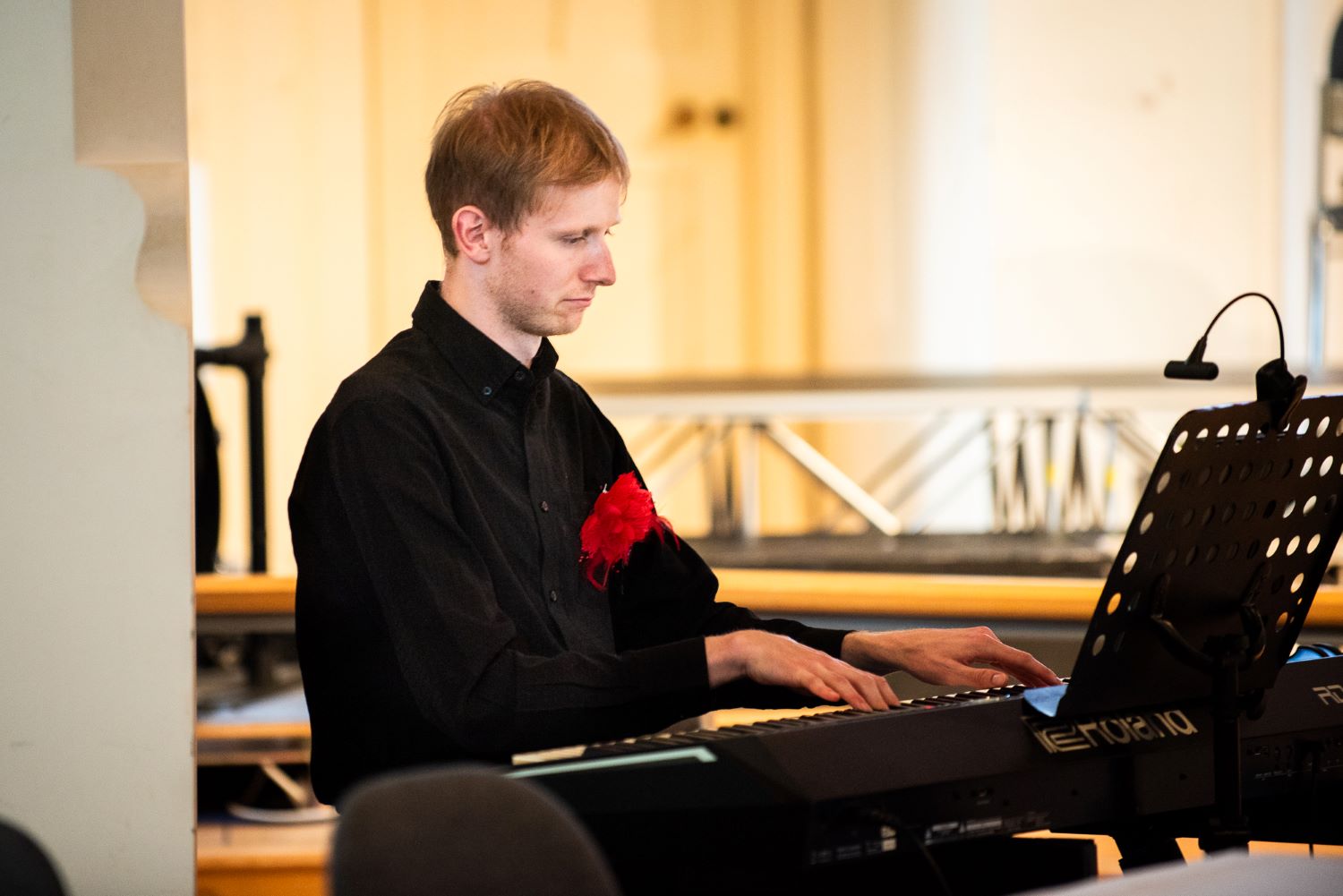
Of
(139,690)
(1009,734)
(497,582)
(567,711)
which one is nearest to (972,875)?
(1009,734)

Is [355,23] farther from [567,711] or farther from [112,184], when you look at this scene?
[567,711]

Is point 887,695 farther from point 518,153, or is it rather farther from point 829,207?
point 829,207

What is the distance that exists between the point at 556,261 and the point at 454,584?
0.37 m

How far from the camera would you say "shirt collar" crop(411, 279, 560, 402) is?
168 centimetres

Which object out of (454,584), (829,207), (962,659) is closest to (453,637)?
(454,584)

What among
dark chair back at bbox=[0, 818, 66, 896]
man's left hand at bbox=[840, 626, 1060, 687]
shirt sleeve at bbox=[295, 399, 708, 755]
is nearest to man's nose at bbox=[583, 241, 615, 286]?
shirt sleeve at bbox=[295, 399, 708, 755]

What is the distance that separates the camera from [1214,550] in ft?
4.68

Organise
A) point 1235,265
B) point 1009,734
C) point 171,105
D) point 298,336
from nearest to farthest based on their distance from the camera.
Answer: point 1009,734, point 171,105, point 1235,265, point 298,336

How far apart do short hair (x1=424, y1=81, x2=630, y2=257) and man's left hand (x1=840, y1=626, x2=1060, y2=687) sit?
0.59 metres

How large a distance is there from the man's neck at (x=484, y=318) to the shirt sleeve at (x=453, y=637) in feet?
0.54

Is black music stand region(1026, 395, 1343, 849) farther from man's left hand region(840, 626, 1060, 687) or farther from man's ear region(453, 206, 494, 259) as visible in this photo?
man's ear region(453, 206, 494, 259)

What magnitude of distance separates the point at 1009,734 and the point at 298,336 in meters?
5.47

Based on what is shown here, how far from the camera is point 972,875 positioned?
1.48 metres

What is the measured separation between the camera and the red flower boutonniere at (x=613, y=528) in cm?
176
